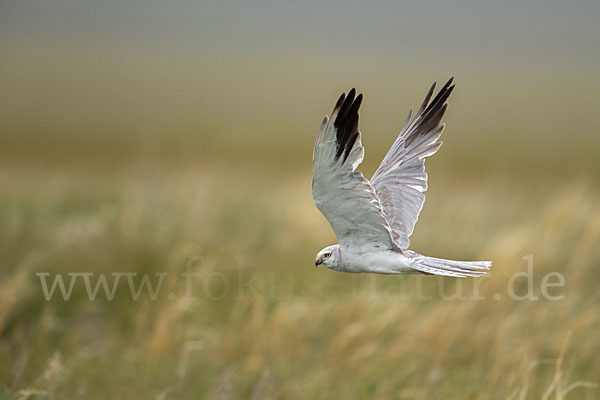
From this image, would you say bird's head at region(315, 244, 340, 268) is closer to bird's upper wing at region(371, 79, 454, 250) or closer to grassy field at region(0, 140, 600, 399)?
bird's upper wing at region(371, 79, 454, 250)

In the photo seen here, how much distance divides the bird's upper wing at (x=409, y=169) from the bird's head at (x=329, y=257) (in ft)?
4.04

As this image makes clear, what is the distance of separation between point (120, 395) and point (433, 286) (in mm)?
4397

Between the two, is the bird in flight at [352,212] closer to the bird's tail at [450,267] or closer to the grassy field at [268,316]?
the bird's tail at [450,267]

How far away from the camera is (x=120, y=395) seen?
5922mm

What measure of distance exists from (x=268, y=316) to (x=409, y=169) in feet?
11.9

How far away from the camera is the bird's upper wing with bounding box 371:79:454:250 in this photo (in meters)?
4.07

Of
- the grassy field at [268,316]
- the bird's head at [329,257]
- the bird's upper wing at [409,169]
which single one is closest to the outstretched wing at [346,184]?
the bird's head at [329,257]

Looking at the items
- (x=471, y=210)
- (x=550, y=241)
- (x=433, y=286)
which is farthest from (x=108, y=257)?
(x=471, y=210)

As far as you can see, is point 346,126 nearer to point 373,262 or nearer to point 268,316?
point 373,262

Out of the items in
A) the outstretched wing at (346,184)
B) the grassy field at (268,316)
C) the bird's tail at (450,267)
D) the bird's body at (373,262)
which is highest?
the outstretched wing at (346,184)

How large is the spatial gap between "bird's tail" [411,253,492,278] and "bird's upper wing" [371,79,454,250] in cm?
98

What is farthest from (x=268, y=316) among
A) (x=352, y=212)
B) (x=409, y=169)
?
(x=352, y=212)

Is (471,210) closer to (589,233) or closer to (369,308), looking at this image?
(589,233)

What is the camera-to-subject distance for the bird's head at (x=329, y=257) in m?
2.66
